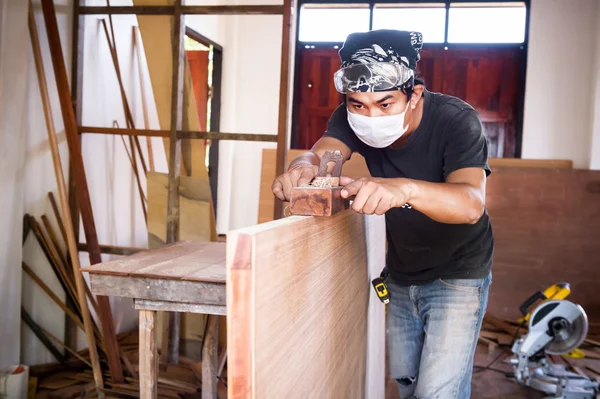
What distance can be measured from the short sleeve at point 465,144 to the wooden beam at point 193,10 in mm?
1661

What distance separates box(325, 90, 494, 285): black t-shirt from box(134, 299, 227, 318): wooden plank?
621 millimetres

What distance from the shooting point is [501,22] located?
5.98m

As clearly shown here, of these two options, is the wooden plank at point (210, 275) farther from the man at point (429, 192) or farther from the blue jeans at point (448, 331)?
the blue jeans at point (448, 331)

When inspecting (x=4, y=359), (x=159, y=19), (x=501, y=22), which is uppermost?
(x=501, y=22)

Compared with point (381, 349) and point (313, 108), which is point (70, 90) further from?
point (313, 108)

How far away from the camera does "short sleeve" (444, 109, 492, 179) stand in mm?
1521

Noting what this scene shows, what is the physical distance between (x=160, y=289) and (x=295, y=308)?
967 millimetres

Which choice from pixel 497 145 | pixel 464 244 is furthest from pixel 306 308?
pixel 497 145

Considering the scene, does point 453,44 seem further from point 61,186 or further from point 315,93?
point 61,186

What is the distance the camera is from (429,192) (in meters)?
1.29

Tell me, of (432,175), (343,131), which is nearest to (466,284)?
(432,175)

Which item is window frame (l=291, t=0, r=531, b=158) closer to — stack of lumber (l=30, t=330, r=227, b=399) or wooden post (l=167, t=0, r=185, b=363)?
wooden post (l=167, t=0, r=185, b=363)

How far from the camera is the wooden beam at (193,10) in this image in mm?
2965

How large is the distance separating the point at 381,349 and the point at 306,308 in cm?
155
